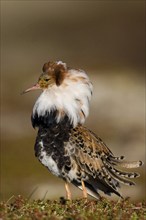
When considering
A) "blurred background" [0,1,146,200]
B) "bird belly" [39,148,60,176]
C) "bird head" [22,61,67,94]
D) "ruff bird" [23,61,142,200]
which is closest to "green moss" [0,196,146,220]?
"bird belly" [39,148,60,176]

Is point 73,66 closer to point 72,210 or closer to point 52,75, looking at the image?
point 52,75

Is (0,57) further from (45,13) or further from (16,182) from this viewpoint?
(16,182)

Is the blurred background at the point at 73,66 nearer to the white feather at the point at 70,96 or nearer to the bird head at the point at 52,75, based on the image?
the white feather at the point at 70,96

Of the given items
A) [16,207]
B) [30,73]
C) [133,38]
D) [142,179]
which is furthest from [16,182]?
[133,38]

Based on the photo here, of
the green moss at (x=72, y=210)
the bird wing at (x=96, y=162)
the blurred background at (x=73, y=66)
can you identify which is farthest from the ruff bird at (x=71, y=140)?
the blurred background at (x=73, y=66)

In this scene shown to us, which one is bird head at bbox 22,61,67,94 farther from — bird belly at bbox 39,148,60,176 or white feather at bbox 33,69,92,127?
bird belly at bbox 39,148,60,176
